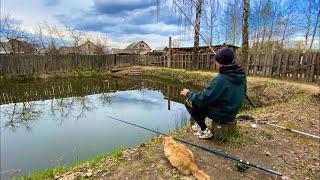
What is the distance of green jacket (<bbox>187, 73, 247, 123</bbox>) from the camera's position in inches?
135

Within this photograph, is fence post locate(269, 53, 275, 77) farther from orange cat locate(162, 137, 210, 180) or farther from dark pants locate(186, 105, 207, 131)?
orange cat locate(162, 137, 210, 180)

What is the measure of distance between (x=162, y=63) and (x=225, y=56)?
73.6 ft

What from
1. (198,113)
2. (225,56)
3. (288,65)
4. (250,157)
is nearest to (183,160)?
(198,113)

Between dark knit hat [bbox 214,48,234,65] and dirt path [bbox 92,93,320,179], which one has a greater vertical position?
dark knit hat [bbox 214,48,234,65]

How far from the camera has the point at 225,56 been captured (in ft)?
11.3

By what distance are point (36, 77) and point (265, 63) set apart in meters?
15.6

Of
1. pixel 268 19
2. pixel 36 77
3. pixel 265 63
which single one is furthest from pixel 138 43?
pixel 265 63

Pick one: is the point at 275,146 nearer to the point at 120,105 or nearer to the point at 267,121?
the point at 267,121

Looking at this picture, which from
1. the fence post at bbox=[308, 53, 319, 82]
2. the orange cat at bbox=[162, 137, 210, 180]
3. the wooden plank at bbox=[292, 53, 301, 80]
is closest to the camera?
the orange cat at bbox=[162, 137, 210, 180]

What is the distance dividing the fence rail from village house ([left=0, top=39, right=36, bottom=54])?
2.01m

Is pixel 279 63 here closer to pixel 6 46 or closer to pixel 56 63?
pixel 56 63

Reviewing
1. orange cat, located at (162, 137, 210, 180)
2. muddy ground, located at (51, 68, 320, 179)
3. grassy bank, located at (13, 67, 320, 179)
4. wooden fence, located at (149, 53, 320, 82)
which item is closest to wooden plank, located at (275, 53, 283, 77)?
wooden fence, located at (149, 53, 320, 82)

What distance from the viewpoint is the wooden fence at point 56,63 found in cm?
1822

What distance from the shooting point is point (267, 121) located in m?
5.50
